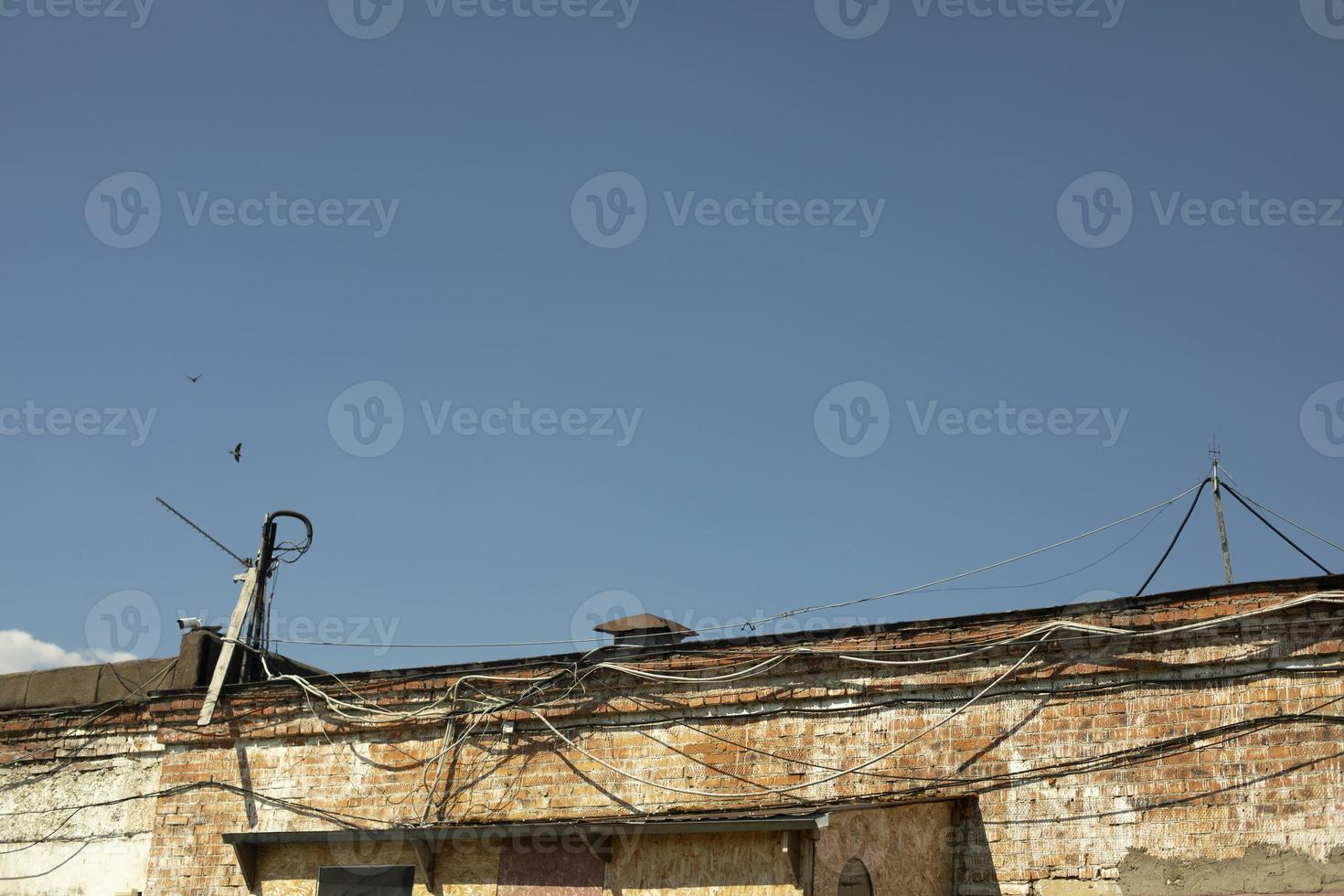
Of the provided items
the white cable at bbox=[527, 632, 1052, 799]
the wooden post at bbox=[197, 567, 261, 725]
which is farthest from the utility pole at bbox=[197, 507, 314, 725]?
the white cable at bbox=[527, 632, 1052, 799]

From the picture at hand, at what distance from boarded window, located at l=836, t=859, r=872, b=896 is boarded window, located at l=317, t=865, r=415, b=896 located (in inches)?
158

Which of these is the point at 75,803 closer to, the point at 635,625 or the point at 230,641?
the point at 230,641

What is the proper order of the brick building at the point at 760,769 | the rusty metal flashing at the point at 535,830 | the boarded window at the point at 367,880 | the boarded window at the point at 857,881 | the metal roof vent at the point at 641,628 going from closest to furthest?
the rusty metal flashing at the point at 535,830 < the brick building at the point at 760,769 < the boarded window at the point at 857,881 < the boarded window at the point at 367,880 < the metal roof vent at the point at 641,628

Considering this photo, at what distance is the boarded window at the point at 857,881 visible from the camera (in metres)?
10.6

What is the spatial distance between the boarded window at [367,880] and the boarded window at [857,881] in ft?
13.2

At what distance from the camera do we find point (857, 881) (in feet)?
35.0

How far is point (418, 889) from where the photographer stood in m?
12.0

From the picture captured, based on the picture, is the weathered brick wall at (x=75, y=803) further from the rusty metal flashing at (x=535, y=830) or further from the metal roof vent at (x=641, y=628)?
the metal roof vent at (x=641, y=628)

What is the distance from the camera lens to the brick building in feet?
33.6

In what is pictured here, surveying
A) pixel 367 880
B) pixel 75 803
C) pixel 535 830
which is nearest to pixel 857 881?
pixel 535 830

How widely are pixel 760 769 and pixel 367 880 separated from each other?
3.74 meters

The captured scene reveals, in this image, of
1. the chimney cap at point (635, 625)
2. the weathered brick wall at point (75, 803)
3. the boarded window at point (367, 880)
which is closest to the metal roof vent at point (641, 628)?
the chimney cap at point (635, 625)

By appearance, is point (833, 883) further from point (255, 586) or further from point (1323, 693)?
point (255, 586)

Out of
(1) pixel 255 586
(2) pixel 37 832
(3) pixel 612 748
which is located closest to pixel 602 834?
(3) pixel 612 748
